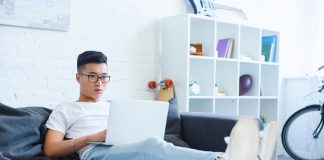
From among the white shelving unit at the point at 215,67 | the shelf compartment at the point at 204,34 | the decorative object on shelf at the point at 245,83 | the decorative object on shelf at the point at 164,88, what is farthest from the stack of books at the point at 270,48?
the decorative object on shelf at the point at 164,88

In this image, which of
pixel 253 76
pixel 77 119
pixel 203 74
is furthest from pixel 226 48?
pixel 77 119

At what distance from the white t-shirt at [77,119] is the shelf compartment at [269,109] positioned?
2263mm

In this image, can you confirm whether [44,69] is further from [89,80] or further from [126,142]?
[126,142]

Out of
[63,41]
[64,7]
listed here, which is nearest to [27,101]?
[63,41]

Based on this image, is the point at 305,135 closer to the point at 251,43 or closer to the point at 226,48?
the point at 251,43

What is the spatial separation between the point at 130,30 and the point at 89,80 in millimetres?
973

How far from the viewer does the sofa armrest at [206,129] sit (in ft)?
7.75

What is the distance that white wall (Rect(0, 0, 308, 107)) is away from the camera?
2407 millimetres

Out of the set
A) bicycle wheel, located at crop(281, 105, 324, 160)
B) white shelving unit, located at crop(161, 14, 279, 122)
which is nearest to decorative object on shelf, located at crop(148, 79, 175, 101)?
white shelving unit, located at crop(161, 14, 279, 122)

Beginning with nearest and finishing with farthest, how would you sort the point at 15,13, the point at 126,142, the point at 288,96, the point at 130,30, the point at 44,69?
the point at 126,142
the point at 15,13
the point at 44,69
the point at 130,30
the point at 288,96

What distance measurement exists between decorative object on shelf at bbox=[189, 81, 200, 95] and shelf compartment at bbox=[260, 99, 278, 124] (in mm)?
1079

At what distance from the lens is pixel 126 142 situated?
179cm

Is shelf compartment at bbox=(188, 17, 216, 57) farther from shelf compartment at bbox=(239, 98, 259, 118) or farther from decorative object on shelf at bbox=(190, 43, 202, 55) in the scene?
shelf compartment at bbox=(239, 98, 259, 118)

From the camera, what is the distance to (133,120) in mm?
1775
